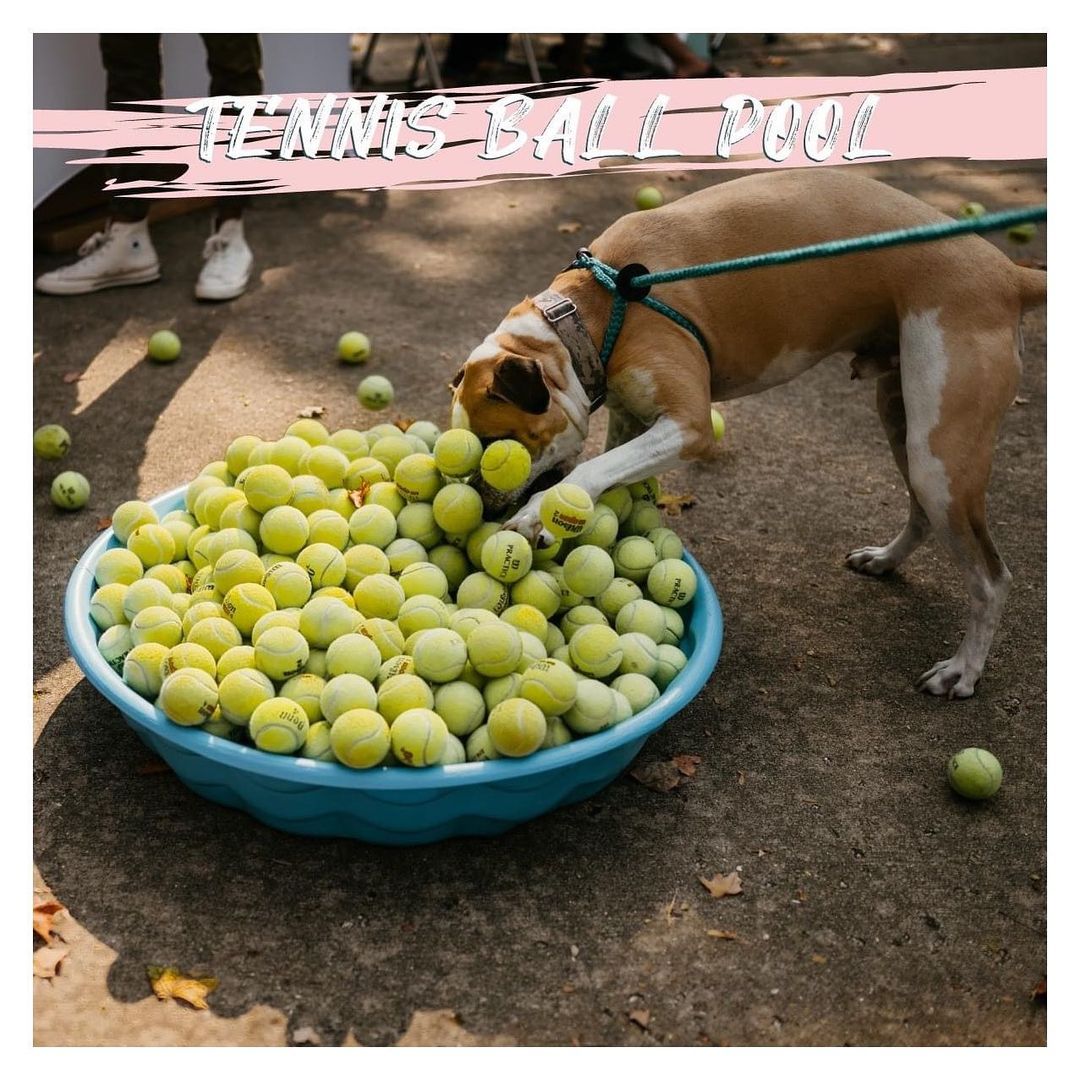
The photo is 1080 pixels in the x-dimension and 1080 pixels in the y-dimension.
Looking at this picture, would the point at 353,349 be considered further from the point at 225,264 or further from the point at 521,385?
the point at 521,385

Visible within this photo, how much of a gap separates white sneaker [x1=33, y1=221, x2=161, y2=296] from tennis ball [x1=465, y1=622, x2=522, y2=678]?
3.54 metres

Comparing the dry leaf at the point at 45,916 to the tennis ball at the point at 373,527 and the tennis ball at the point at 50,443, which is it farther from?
the tennis ball at the point at 50,443

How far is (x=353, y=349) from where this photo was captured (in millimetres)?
4824

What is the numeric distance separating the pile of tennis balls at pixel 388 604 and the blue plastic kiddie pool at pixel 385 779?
0.04 m

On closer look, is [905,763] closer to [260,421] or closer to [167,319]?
[260,421]

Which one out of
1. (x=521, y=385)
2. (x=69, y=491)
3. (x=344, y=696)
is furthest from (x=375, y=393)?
(x=344, y=696)

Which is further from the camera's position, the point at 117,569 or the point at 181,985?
the point at 117,569

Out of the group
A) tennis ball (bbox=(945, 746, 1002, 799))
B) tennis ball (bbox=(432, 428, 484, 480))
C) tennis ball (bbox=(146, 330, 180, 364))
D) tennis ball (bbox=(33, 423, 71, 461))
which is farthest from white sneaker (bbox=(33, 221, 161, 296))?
tennis ball (bbox=(945, 746, 1002, 799))

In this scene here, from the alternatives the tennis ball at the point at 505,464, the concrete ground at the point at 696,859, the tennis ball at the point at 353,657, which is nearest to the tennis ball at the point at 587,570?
the tennis ball at the point at 505,464

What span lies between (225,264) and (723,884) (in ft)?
13.1

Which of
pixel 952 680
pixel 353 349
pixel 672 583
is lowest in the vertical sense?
pixel 952 680

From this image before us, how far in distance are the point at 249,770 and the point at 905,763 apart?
172cm

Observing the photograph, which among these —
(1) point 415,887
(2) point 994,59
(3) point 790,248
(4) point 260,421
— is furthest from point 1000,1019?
(2) point 994,59

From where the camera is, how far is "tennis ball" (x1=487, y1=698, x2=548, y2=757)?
96.0 inches
